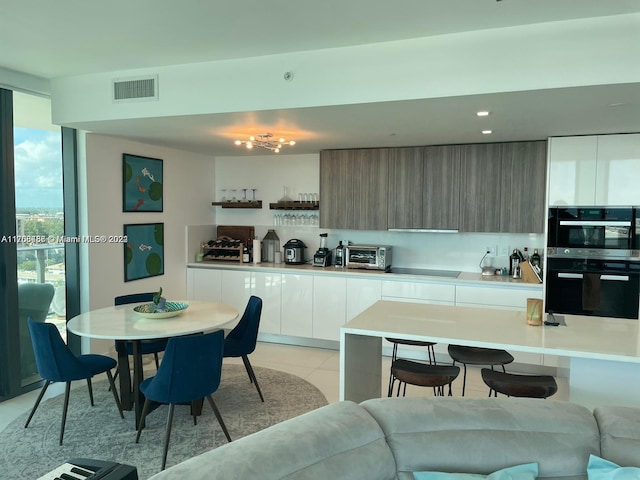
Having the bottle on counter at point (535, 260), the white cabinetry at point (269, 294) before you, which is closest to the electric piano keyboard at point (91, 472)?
the white cabinetry at point (269, 294)

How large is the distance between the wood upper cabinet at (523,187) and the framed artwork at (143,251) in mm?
3715

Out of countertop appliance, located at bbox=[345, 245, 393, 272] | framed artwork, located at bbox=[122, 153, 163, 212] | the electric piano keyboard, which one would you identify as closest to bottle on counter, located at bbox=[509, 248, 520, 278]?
countertop appliance, located at bbox=[345, 245, 393, 272]

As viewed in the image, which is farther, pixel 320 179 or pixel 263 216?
pixel 263 216

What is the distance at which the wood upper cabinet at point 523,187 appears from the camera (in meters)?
4.80

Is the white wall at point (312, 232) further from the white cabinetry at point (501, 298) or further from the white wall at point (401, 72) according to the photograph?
the white wall at point (401, 72)

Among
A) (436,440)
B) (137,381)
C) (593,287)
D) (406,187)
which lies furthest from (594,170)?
(137,381)

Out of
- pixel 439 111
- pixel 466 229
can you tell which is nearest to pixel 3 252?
pixel 439 111

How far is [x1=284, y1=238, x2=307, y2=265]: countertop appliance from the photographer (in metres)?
5.90

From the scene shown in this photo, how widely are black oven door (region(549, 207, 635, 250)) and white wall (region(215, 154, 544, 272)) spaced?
69cm

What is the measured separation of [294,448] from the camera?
1458 millimetres

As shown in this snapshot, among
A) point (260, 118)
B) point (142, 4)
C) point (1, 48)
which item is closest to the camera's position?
point (142, 4)

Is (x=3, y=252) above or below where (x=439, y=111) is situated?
below

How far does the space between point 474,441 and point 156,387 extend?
210 centimetres

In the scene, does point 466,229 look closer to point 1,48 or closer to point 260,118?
point 260,118
